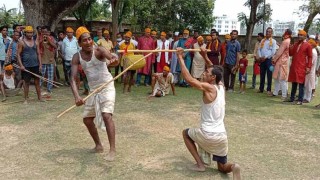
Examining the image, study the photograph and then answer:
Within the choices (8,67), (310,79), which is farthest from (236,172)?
(8,67)

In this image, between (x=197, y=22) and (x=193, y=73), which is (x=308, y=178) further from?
(x=197, y=22)

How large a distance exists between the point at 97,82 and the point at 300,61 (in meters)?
5.82

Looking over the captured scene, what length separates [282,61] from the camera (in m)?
9.68

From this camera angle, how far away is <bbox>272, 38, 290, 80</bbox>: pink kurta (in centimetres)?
952

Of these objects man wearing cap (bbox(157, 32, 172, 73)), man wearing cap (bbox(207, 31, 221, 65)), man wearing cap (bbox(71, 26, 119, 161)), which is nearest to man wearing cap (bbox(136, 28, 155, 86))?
man wearing cap (bbox(157, 32, 172, 73))

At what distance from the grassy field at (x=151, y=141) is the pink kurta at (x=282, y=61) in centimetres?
114

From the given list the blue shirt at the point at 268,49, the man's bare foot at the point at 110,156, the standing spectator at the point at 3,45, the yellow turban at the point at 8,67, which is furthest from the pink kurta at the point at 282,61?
the standing spectator at the point at 3,45

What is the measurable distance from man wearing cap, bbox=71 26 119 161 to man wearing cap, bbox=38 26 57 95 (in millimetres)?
4700

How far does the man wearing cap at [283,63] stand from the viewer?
31.2 feet

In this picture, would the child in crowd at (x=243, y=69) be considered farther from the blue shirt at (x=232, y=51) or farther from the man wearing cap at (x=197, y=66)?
the man wearing cap at (x=197, y=66)

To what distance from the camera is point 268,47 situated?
10234 millimetres

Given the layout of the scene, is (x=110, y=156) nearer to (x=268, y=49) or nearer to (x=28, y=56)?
(x=28, y=56)

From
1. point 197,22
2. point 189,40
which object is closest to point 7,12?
point 197,22

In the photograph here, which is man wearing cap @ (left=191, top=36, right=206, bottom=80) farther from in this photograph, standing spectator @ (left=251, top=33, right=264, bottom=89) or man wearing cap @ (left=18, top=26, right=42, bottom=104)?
man wearing cap @ (left=18, top=26, right=42, bottom=104)
